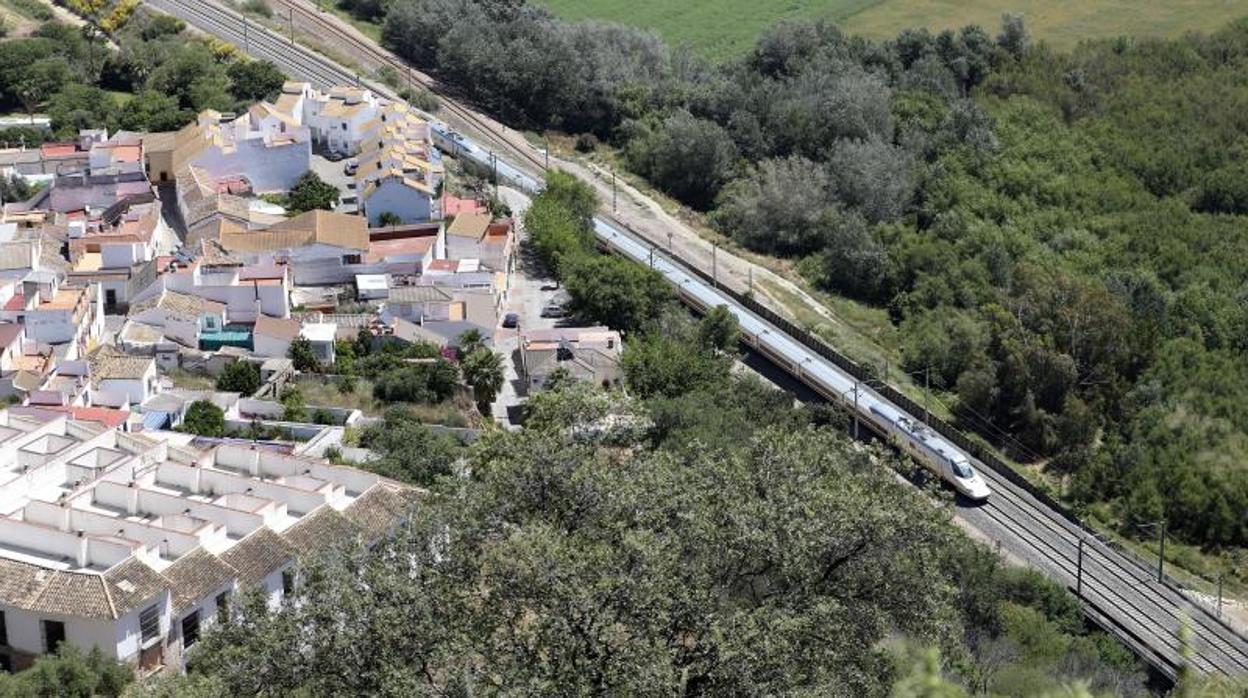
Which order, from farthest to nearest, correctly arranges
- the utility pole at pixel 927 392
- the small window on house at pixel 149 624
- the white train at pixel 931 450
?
the utility pole at pixel 927 392
the white train at pixel 931 450
the small window on house at pixel 149 624

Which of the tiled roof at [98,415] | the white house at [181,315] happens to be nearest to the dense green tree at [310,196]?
the white house at [181,315]

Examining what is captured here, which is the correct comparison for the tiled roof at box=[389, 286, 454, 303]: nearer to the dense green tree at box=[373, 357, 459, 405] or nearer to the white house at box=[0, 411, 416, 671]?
the dense green tree at box=[373, 357, 459, 405]

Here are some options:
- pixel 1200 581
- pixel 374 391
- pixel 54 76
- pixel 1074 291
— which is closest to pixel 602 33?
pixel 54 76

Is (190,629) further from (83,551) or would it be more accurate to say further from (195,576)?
(83,551)

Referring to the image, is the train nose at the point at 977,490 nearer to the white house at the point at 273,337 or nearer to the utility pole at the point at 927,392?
the utility pole at the point at 927,392

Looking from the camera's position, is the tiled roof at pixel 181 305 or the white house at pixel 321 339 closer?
the white house at pixel 321 339

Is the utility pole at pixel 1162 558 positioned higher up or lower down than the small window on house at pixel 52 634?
lower down

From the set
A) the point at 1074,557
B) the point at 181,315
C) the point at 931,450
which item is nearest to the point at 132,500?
the point at 181,315
